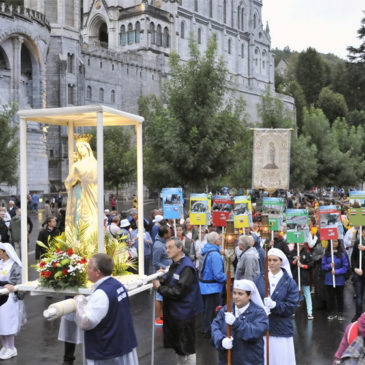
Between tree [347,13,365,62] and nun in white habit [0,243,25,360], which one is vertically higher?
tree [347,13,365,62]

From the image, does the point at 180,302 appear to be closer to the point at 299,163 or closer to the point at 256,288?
the point at 256,288

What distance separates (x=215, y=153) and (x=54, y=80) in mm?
35107

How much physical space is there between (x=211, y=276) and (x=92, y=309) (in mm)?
4762

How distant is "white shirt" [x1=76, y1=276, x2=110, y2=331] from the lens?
5004 mm

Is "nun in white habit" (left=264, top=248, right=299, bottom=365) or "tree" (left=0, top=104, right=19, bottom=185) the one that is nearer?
"nun in white habit" (left=264, top=248, right=299, bottom=365)

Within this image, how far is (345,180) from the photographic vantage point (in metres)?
43.8

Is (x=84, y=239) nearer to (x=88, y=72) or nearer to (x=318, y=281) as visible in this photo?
(x=318, y=281)

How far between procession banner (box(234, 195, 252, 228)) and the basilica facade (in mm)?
12158

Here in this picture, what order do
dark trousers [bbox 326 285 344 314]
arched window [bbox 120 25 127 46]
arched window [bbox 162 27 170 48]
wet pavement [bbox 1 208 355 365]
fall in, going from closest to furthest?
wet pavement [bbox 1 208 355 365], dark trousers [bbox 326 285 344 314], arched window [bbox 120 25 127 46], arched window [bbox 162 27 170 48]

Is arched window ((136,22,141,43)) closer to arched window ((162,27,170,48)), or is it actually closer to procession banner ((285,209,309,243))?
arched window ((162,27,170,48))

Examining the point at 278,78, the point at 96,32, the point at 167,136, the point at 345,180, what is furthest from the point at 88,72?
the point at 278,78

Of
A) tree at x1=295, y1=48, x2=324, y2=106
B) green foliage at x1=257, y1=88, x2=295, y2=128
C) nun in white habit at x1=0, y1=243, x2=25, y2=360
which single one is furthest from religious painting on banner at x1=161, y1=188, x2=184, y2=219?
tree at x1=295, y1=48, x2=324, y2=106

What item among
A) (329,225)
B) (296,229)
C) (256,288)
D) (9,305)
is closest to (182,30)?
(296,229)

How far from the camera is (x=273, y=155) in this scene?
2247 cm
